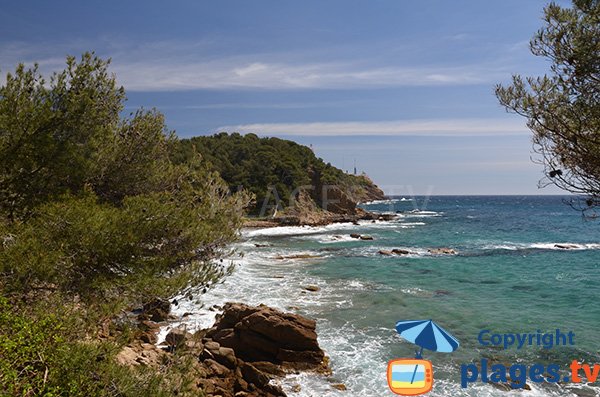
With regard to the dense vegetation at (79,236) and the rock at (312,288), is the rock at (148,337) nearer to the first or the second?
the dense vegetation at (79,236)

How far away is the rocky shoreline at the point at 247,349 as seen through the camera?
11344mm

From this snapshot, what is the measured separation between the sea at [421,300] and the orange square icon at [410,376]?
0.24 m

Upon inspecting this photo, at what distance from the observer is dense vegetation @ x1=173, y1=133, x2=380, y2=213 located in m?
71.9

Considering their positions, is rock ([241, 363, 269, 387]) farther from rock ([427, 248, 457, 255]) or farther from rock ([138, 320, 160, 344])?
rock ([427, 248, 457, 255])

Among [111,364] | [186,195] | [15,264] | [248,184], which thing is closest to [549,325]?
[186,195]

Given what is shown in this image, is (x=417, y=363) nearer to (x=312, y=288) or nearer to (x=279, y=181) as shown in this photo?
(x=312, y=288)

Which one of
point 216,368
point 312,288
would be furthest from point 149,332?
point 312,288

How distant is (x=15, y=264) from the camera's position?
705cm

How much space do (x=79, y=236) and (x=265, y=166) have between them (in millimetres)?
68747

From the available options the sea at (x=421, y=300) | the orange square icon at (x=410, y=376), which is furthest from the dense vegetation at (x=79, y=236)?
the orange square icon at (x=410, y=376)

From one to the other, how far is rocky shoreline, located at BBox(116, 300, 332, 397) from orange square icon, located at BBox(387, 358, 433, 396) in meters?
1.68

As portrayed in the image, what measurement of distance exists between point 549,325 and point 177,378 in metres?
15.9

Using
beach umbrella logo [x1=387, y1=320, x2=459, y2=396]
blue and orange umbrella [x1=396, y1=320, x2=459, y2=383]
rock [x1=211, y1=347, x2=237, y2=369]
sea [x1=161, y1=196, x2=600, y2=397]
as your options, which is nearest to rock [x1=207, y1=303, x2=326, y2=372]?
rock [x1=211, y1=347, x2=237, y2=369]

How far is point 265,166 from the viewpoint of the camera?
76.5 m
